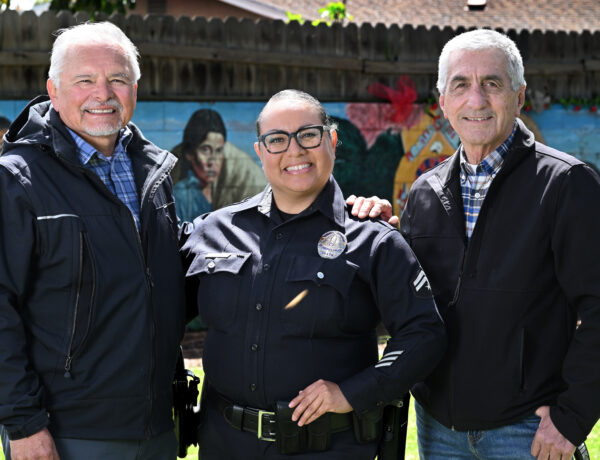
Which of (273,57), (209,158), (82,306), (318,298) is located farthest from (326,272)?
(273,57)

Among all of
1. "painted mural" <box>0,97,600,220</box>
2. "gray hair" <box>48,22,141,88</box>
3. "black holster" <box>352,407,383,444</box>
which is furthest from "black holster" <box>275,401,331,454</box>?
"painted mural" <box>0,97,600,220</box>

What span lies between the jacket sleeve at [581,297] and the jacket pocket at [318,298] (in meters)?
0.81

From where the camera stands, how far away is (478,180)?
2.98 meters

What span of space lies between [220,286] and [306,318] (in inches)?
15.9

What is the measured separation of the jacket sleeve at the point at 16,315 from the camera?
2574 mm

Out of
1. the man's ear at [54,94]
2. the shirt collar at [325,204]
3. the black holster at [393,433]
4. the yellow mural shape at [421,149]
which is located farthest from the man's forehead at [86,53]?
the yellow mural shape at [421,149]

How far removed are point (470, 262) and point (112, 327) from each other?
56.3 inches

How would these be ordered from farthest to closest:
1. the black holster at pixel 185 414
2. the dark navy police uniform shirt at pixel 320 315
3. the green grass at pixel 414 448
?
the green grass at pixel 414 448 < the black holster at pixel 185 414 < the dark navy police uniform shirt at pixel 320 315

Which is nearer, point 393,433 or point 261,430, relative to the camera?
point 261,430

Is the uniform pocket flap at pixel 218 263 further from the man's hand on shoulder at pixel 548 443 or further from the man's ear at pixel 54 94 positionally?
the man's hand on shoulder at pixel 548 443

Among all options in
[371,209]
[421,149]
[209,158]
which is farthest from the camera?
[421,149]

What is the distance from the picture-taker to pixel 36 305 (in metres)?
2.73

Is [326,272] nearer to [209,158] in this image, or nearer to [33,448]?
[33,448]

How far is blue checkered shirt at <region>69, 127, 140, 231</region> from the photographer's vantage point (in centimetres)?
296
